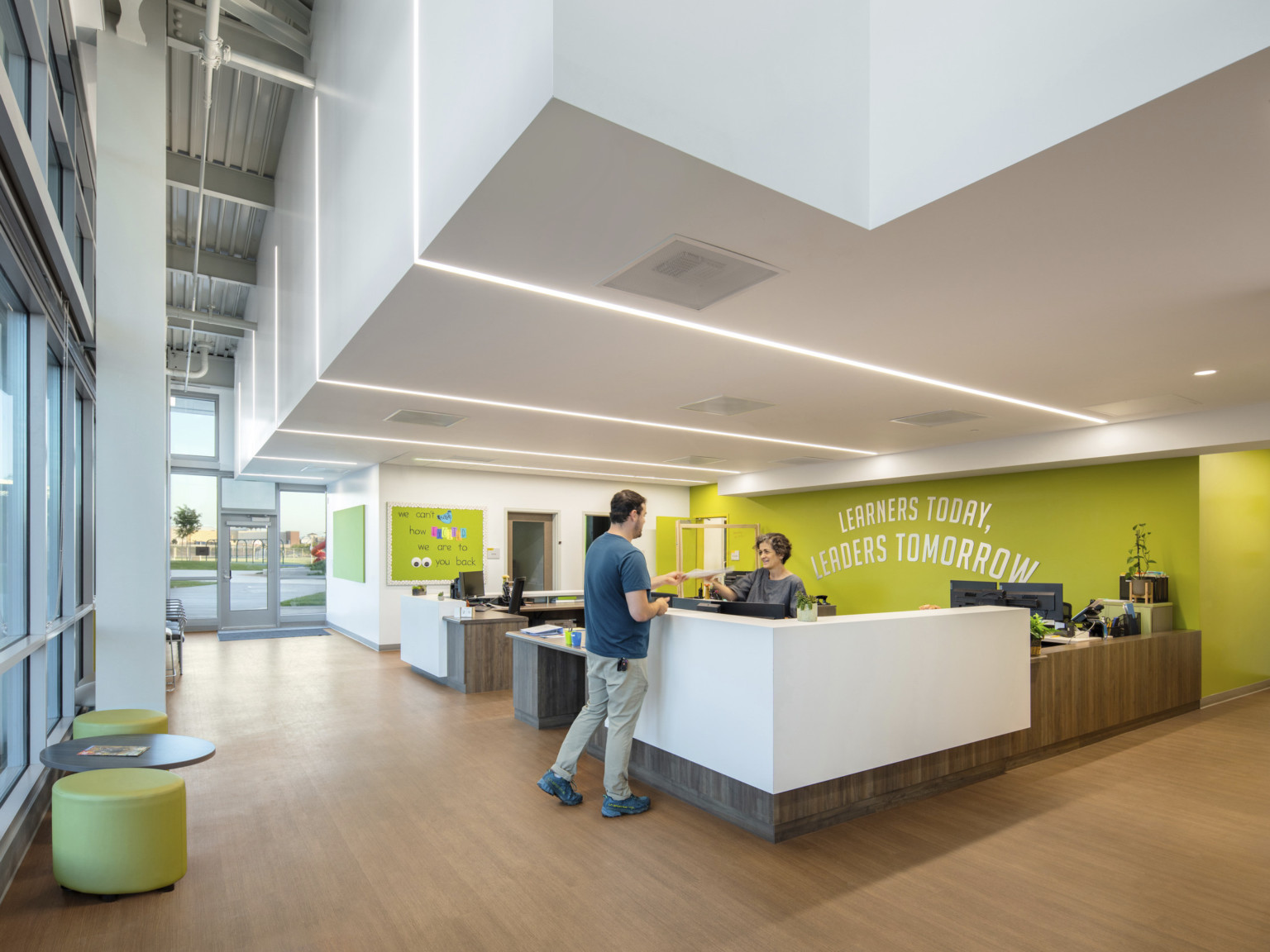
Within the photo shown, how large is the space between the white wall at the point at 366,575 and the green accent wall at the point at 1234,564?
31.6 ft

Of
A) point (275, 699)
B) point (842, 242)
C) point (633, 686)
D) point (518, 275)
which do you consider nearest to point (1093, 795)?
point (633, 686)

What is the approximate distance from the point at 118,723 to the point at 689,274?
386cm

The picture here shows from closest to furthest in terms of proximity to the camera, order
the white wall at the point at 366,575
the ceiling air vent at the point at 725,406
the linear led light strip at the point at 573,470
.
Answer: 1. the ceiling air vent at the point at 725,406
2. the linear led light strip at the point at 573,470
3. the white wall at the point at 366,575

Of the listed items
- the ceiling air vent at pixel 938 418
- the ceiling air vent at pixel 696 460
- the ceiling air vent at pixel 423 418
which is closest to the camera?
the ceiling air vent at pixel 938 418

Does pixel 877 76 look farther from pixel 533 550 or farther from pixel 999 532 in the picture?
pixel 533 550

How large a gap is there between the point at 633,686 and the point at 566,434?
432 centimetres

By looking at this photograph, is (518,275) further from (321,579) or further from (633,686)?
(321,579)

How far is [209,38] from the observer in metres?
4.69

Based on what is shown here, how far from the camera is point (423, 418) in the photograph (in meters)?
6.96

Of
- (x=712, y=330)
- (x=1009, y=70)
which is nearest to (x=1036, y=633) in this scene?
(x=712, y=330)

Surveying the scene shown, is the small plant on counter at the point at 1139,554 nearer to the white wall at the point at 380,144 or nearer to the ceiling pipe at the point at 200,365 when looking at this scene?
the white wall at the point at 380,144

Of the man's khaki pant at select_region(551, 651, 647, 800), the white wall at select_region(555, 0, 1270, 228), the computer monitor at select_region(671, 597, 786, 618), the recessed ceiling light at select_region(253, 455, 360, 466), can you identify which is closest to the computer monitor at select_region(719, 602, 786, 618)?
the computer monitor at select_region(671, 597, 786, 618)

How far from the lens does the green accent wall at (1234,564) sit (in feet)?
23.3

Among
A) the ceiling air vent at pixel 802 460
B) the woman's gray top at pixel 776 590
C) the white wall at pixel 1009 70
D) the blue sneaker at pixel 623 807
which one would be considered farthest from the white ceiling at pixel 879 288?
the ceiling air vent at pixel 802 460
